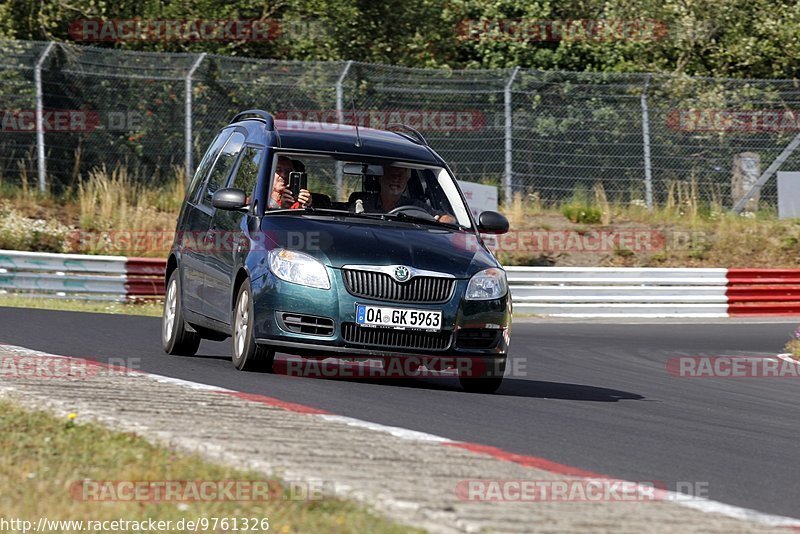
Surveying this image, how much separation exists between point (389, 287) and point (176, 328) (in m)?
2.85

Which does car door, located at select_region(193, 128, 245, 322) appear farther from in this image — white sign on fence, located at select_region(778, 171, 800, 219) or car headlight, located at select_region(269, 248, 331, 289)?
white sign on fence, located at select_region(778, 171, 800, 219)

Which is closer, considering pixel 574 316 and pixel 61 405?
pixel 61 405

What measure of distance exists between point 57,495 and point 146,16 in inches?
965

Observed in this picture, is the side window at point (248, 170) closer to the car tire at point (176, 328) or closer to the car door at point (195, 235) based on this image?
the car door at point (195, 235)

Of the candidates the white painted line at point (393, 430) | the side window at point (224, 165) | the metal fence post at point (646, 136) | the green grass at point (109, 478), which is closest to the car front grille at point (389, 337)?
the white painted line at point (393, 430)

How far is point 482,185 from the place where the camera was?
24844 millimetres

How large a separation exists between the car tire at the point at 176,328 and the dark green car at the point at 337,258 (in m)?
0.02

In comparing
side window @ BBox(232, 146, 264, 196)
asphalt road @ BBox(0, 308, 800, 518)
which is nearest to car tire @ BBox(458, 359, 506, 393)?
asphalt road @ BBox(0, 308, 800, 518)

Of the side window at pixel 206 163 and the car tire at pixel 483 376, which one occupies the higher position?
the side window at pixel 206 163

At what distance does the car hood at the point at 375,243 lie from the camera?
378 inches

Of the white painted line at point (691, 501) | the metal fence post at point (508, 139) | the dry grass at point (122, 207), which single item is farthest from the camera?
the dry grass at point (122, 207)

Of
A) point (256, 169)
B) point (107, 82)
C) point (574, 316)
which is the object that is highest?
point (107, 82)

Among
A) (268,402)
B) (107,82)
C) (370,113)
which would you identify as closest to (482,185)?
(370,113)

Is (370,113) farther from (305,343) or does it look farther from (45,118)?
(305,343)
